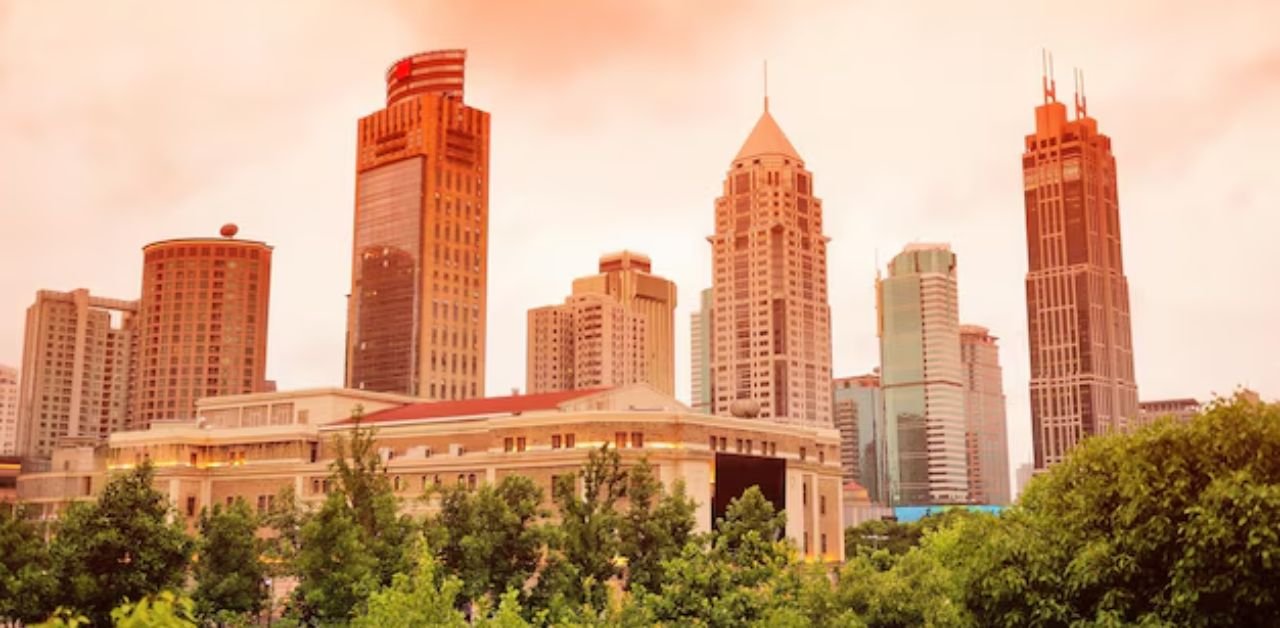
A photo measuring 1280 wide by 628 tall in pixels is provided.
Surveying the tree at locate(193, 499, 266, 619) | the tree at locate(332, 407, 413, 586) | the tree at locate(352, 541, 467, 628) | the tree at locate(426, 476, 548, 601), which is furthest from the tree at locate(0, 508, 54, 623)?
the tree at locate(352, 541, 467, 628)

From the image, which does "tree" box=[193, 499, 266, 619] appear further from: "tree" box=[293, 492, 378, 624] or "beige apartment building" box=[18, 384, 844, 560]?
"beige apartment building" box=[18, 384, 844, 560]

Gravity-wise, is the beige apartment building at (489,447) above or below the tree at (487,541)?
above

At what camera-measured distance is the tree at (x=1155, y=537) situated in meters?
31.8

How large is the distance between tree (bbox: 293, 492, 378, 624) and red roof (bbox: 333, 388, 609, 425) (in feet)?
187

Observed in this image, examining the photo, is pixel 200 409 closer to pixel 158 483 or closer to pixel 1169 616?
pixel 158 483

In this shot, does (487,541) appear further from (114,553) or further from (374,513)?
(114,553)

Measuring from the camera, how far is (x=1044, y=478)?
42.2m

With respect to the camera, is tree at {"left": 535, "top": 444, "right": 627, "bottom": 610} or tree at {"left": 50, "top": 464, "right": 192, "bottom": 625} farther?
tree at {"left": 535, "top": 444, "right": 627, "bottom": 610}

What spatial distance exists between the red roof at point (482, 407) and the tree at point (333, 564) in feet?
187

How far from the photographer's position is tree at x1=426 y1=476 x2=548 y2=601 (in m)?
61.5

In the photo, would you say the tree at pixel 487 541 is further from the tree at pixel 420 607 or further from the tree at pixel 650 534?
the tree at pixel 420 607

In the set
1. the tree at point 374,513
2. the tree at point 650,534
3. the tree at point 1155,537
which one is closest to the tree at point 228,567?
the tree at point 374,513

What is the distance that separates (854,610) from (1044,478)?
42.4 feet

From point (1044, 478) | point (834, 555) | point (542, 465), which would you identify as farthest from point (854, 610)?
point (834, 555)
